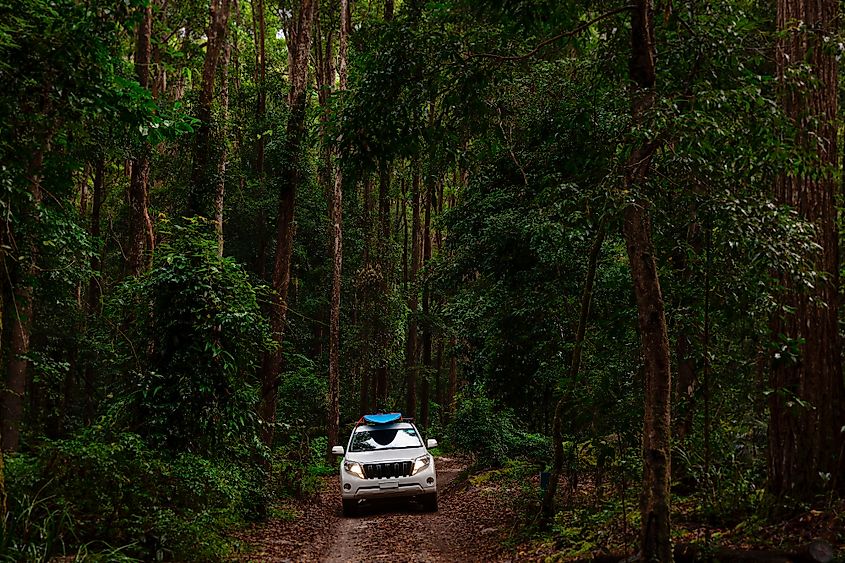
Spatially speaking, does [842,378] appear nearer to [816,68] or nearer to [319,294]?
[816,68]

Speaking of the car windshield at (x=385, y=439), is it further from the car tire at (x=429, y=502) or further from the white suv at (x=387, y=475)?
the car tire at (x=429, y=502)

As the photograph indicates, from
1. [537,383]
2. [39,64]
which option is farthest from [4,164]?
[537,383]

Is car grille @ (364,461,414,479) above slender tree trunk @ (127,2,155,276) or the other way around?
the other way around

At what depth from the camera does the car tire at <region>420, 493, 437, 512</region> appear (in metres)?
12.7

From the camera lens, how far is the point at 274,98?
84.5 ft

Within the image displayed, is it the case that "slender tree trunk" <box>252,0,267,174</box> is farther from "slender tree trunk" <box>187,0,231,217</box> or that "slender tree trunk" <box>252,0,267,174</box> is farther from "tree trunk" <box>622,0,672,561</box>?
"tree trunk" <box>622,0,672,561</box>

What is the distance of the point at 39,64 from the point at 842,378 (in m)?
8.82

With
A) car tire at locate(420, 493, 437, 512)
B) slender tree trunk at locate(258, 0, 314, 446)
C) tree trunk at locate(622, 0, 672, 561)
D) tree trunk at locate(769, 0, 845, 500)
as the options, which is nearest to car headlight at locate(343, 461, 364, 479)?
car tire at locate(420, 493, 437, 512)

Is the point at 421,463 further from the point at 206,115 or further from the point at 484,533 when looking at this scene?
the point at 206,115

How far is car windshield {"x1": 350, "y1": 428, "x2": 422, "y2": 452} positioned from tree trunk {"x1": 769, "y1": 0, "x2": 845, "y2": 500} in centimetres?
782

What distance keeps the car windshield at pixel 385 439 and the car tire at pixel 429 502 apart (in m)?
1.02

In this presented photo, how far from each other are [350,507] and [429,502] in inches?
61.1

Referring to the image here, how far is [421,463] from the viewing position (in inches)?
496

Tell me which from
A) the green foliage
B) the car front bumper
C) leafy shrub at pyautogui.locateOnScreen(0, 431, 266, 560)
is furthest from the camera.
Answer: the car front bumper
